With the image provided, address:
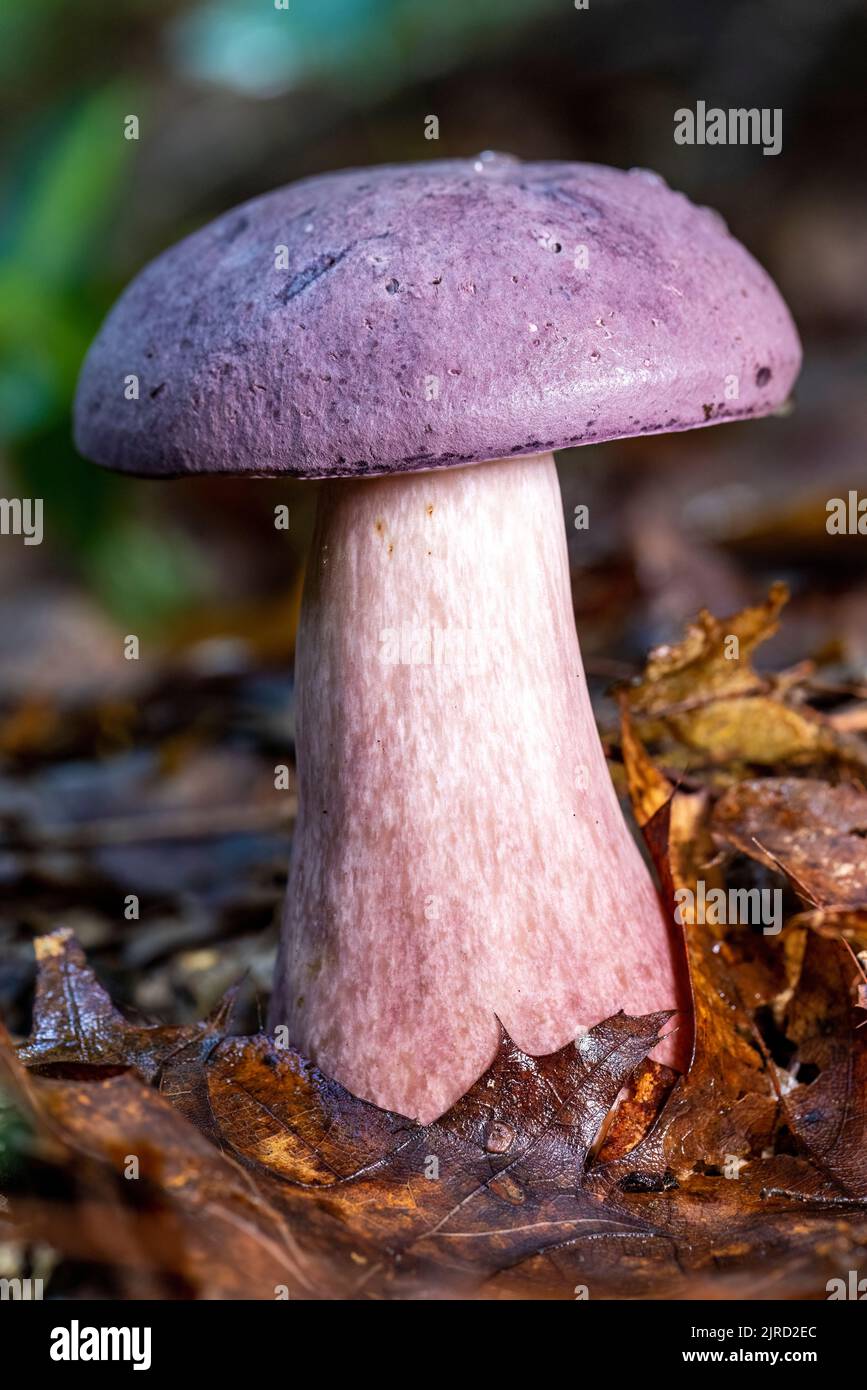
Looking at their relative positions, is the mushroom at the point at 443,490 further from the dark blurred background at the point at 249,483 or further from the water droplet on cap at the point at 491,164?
the dark blurred background at the point at 249,483

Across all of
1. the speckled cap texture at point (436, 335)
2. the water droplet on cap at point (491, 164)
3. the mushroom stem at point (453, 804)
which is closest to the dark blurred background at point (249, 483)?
the mushroom stem at point (453, 804)

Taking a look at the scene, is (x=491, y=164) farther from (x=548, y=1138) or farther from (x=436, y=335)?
(x=548, y=1138)

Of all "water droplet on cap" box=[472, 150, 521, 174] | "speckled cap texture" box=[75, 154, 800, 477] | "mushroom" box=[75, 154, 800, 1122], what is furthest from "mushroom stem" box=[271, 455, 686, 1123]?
"water droplet on cap" box=[472, 150, 521, 174]

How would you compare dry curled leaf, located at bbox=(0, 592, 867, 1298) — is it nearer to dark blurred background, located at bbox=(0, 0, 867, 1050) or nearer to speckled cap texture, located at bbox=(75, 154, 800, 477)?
dark blurred background, located at bbox=(0, 0, 867, 1050)

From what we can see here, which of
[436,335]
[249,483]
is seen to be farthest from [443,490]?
[249,483]

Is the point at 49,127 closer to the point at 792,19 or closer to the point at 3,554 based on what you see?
the point at 3,554

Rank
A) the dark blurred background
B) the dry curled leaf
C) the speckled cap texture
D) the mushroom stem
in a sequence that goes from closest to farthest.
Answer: the dry curled leaf, the speckled cap texture, the mushroom stem, the dark blurred background
